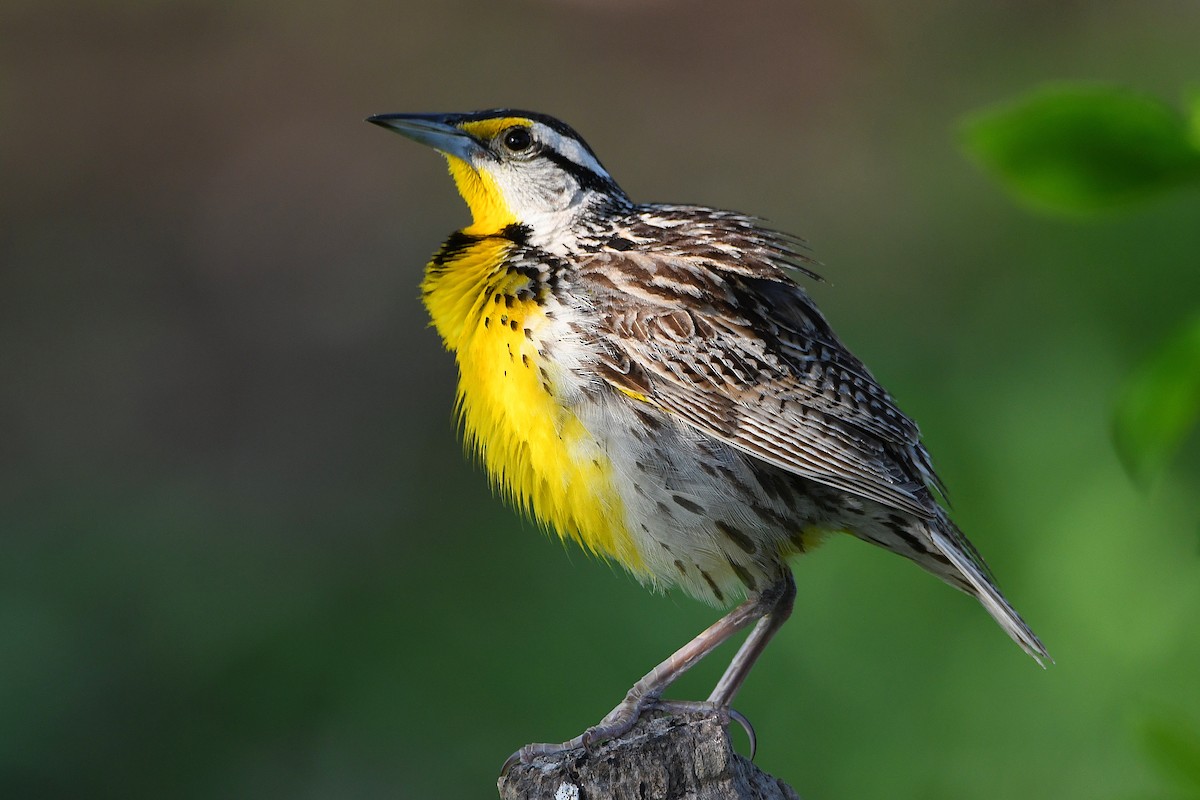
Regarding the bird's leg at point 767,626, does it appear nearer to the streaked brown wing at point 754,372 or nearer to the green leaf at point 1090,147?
the streaked brown wing at point 754,372

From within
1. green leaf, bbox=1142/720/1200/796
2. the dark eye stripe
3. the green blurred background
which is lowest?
the green blurred background

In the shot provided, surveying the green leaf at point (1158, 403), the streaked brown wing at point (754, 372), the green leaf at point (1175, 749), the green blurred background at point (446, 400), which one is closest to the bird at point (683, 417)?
the streaked brown wing at point (754, 372)

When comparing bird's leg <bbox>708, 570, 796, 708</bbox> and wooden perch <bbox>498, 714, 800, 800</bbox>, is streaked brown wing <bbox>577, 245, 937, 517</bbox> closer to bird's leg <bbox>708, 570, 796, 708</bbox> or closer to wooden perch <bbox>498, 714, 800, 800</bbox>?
bird's leg <bbox>708, 570, 796, 708</bbox>

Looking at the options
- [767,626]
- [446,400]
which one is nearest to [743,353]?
[767,626]

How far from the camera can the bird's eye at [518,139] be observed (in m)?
2.67

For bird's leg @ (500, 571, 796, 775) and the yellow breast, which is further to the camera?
the yellow breast

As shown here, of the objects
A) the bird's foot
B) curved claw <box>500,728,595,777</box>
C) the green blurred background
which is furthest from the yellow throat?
the green blurred background

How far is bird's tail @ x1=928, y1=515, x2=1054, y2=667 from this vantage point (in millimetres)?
2152

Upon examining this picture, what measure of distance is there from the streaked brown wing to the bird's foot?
402 mm

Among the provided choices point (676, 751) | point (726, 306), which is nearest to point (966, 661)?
point (726, 306)

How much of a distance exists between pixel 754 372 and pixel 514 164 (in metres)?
0.68

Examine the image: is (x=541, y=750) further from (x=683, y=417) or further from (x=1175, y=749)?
(x=1175, y=749)

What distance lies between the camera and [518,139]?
2.68 m

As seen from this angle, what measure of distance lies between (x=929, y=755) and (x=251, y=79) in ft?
14.4
